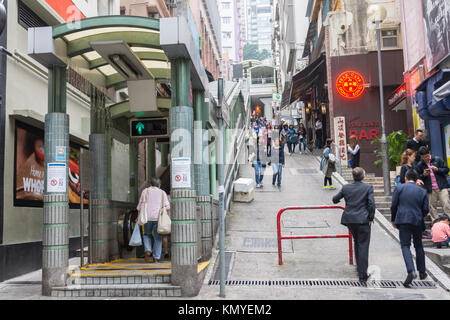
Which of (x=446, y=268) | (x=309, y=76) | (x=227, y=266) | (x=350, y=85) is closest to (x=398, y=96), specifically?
(x=350, y=85)

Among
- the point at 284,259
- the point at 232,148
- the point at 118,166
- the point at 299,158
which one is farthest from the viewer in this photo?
the point at 299,158

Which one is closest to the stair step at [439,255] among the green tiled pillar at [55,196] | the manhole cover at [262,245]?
the manhole cover at [262,245]

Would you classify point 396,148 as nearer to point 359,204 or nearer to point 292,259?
point 292,259

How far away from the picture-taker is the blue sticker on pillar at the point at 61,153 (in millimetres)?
7090

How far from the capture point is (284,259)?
28.7 feet

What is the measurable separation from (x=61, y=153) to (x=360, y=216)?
4907mm

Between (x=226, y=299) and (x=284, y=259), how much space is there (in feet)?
8.72

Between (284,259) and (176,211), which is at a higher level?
(176,211)

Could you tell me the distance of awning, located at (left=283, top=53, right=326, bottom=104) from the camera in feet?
75.0

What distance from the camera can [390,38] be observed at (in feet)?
67.7

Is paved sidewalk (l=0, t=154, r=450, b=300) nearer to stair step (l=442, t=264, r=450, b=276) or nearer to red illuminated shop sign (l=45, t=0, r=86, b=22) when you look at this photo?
stair step (l=442, t=264, r=450, b=276)

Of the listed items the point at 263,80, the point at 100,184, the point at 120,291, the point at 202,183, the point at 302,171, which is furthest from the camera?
the point at 263,80

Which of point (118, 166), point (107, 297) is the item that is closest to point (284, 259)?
point (107, 297)

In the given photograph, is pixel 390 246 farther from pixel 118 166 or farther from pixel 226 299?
pixel 118 166
